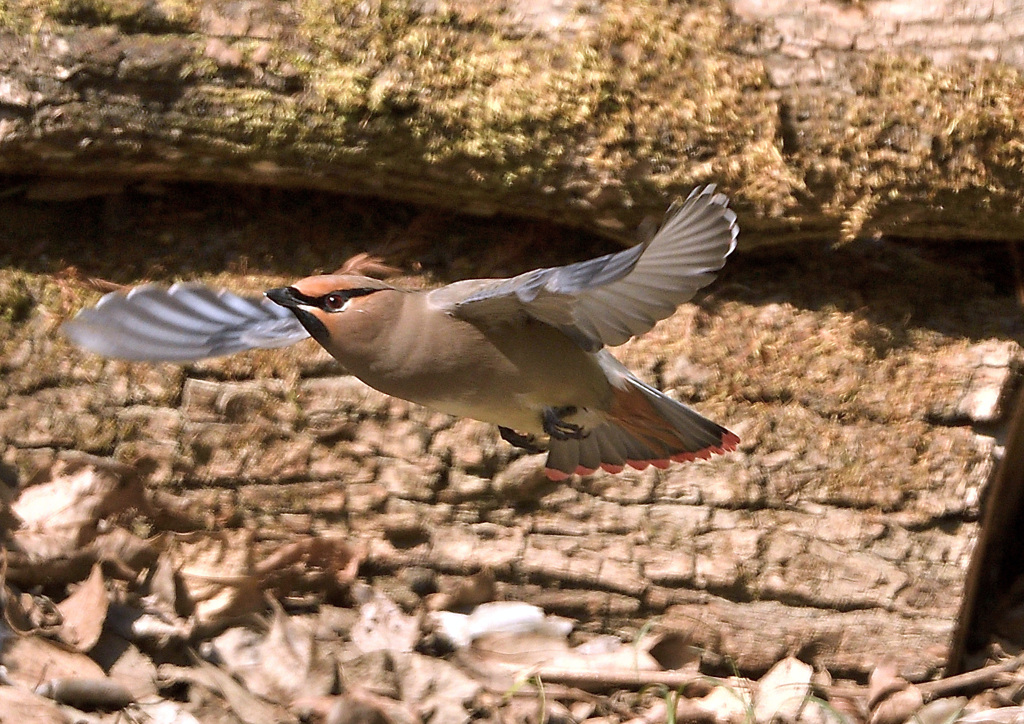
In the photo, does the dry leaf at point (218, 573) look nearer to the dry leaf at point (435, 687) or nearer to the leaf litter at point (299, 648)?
the leaf litter at point (299, 648)

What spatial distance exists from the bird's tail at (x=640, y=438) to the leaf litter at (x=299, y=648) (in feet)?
1.65

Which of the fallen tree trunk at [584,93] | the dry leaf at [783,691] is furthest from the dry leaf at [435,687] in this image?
the fallen tree trunk at [584,93]

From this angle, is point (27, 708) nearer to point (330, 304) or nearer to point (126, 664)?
point (126, 664)

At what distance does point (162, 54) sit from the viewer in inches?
136

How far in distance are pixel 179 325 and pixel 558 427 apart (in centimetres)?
102

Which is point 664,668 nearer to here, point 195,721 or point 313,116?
point 195,721

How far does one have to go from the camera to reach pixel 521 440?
358 centimetres

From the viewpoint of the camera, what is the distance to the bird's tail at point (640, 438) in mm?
3352

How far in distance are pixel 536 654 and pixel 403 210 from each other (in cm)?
143

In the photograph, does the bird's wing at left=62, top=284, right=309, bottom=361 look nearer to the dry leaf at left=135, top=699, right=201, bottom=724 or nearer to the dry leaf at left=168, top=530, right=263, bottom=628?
the dry leaf at left=168, top=530, right=263, bottom=628

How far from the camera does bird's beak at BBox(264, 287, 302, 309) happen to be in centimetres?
285

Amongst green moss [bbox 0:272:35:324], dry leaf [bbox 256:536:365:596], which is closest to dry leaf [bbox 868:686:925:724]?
dry leaf [bbox 256:536:365:596]

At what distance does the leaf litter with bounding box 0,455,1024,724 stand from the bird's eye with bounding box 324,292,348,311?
0.91 meters

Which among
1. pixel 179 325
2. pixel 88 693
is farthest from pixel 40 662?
pixel 179 325
